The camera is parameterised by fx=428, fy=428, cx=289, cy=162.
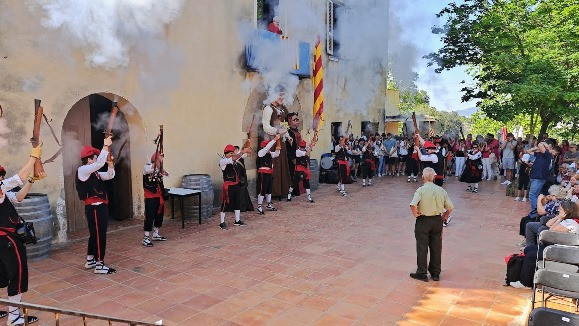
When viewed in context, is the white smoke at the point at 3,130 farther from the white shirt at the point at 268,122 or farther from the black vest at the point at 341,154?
the black vest at the point at 341,154

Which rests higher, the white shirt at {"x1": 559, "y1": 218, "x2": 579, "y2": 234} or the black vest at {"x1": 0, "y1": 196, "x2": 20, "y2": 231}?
the black vest at {"x1": 0, "y1": 196, "x2": 20, "y2": 231}

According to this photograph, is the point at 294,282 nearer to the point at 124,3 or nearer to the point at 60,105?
the point at 60,105

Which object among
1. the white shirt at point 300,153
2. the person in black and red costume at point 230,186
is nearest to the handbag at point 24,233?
the person in black and red costume at point 230,186

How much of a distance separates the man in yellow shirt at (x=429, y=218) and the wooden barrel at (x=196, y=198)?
4.47 m

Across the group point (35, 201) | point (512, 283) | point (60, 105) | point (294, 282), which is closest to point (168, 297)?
point (294, 282)

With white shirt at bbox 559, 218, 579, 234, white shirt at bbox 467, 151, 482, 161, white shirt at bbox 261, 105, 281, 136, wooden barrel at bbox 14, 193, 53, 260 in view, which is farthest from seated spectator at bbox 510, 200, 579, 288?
white shirt at bbox 467, 151, 482, 161

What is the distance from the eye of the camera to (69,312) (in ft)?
6.87

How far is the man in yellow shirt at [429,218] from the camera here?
531 centimetres

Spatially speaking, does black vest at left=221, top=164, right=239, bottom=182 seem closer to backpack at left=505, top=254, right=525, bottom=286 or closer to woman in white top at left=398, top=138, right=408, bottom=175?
backpack at left=505, top=254, right=525, bottom=286

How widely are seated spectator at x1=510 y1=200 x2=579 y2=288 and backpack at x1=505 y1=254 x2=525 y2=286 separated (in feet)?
0.15

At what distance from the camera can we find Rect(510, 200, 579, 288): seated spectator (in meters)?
4.91

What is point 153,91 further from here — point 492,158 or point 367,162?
point 492,158

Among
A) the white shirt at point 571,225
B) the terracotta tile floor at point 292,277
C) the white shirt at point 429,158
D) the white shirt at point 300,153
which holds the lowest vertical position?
the terracotta tile floor at point 292,277

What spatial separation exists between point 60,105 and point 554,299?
7207 millimetres
